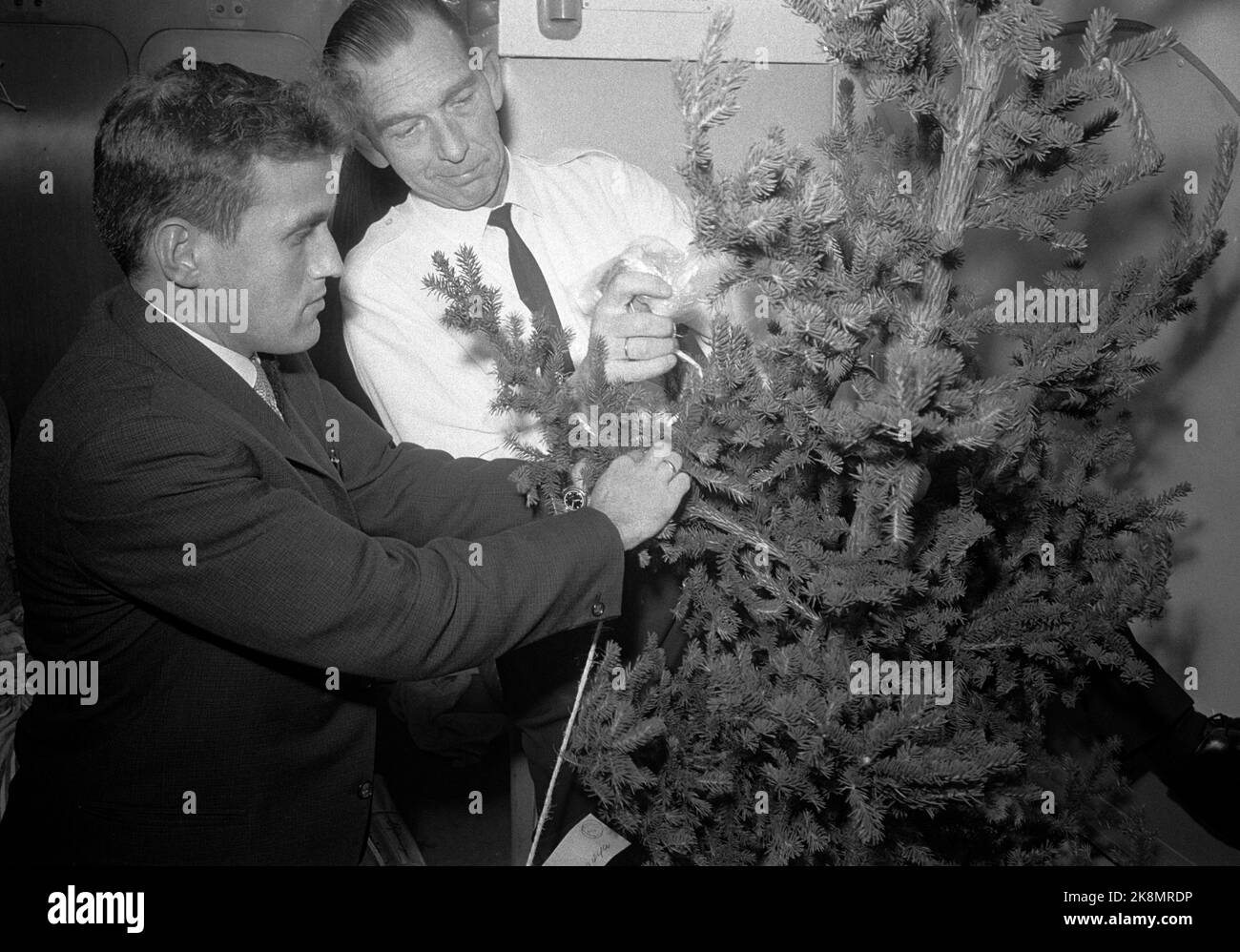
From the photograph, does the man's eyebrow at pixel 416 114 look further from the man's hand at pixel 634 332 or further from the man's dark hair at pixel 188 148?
the man's hand at pixel 634 332

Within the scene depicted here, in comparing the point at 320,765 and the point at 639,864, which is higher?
the point at 320,765

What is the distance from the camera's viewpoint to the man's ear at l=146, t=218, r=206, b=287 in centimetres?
155

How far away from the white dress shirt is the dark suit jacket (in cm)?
38

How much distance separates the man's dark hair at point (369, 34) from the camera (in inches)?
77.8

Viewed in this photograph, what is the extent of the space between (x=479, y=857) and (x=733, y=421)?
154 centimetres

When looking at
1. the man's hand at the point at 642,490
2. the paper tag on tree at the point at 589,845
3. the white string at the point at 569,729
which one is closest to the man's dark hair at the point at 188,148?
the man's hand at the point at 642,490

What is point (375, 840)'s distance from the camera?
2186 millimetres

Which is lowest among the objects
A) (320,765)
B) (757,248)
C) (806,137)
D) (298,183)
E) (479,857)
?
(479,857)

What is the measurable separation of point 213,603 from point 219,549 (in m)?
0.09

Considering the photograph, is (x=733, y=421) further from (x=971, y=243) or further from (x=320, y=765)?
(x=971, y=243)

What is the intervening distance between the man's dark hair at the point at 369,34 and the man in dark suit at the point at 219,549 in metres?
0.41

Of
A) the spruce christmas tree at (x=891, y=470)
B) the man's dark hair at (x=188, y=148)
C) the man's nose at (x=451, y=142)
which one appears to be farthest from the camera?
the man's nose at (x=451, y=142)

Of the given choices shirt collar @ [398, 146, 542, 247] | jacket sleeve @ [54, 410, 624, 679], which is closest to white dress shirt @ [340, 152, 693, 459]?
shirt collar @ [398, 146, 542, 247]
